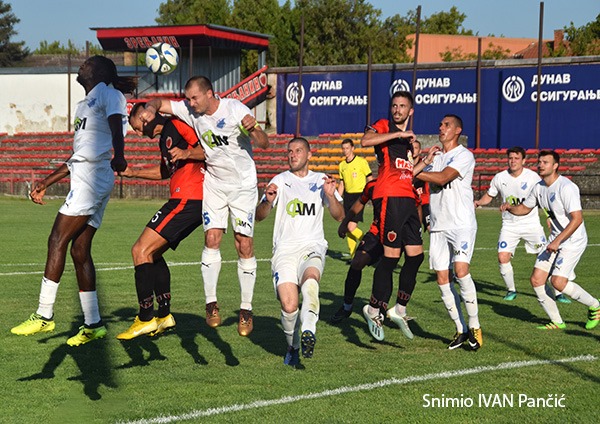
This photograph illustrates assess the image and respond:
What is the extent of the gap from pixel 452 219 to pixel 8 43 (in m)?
97.4

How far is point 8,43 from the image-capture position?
326 feet

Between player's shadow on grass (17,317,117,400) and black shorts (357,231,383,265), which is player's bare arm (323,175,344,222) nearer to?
black shorts (357,231,383,265)

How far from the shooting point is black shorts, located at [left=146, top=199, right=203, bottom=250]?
9.10 metres

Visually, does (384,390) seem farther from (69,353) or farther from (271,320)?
(271,320)

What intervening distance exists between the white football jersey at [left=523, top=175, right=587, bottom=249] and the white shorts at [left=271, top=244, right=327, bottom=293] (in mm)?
3479

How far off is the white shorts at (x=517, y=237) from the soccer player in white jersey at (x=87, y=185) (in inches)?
252

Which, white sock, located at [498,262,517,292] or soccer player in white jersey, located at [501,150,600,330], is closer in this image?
soccer player in white jersey, located at [501,150,600,330]

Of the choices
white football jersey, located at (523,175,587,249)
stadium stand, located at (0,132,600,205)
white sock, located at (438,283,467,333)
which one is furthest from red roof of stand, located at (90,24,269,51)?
white sock, located at (438,283,467,333)

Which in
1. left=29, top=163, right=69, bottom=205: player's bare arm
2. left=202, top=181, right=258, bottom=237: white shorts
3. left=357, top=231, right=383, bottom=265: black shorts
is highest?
left=29, top=163, right=69, bottom=205: player's bare arm

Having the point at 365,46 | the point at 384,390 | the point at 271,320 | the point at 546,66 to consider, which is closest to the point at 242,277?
the point at 271,320

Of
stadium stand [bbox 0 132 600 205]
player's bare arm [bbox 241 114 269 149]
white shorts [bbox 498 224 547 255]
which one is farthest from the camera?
stadium stand [bbox 0 132 600 205]

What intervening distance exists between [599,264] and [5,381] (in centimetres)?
1193

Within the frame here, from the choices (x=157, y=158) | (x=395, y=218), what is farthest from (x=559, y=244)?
(x=157, y=158)

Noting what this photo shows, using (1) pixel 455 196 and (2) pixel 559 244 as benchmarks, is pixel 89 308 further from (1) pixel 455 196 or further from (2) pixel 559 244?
(2) pixel 559 244
